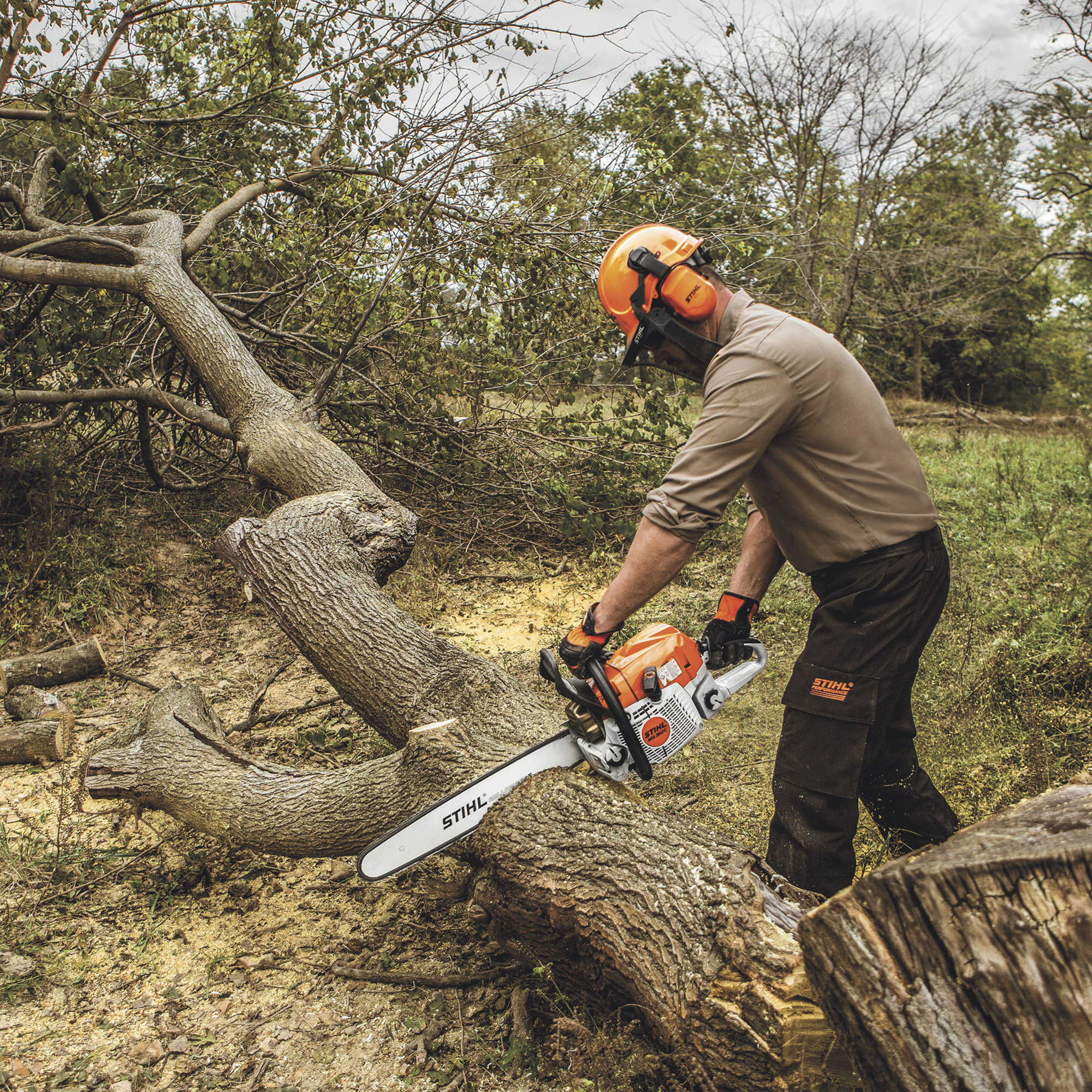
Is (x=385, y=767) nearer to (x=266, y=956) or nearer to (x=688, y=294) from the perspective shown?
(x=266, y=956)

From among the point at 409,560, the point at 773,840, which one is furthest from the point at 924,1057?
the point at 409,560

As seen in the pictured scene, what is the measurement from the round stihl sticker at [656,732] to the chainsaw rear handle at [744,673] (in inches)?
8.4

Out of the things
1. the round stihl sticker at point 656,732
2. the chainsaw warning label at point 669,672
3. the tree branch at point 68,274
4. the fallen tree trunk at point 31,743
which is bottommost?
the fallen tree trunk at point 31,743

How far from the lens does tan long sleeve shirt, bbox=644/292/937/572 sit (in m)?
1.92

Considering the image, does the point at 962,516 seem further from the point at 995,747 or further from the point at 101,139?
the point at 101,139

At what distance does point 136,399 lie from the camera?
205 inches

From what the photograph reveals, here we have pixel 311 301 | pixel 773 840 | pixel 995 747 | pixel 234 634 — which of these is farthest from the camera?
pixel 311 301

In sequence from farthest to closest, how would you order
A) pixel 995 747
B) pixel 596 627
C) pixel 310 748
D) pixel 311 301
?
pixel 311 301
pixel 310 748
pixel 995 747
pixel 596 627

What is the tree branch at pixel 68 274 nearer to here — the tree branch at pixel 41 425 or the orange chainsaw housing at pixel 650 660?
the tree branch at pixel 41 425

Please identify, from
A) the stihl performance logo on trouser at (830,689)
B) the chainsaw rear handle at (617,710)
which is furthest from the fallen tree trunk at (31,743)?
the stihl performance logo on trouser at (830,689)

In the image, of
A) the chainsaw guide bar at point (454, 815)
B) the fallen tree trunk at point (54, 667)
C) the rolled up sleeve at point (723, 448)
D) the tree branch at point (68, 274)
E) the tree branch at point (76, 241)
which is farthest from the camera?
the tree branch at point (76, 241)

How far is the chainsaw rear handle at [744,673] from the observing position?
2.28 m

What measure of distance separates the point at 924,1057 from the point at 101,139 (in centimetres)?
626

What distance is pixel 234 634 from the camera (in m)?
4.98
